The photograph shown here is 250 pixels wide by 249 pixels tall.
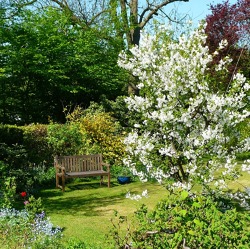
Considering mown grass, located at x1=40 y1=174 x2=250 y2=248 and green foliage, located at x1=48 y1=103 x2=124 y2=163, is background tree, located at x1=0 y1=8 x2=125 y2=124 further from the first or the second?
mown grass, located at x1=40 y1=174 x2=250 y2=248

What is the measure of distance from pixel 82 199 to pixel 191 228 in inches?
301

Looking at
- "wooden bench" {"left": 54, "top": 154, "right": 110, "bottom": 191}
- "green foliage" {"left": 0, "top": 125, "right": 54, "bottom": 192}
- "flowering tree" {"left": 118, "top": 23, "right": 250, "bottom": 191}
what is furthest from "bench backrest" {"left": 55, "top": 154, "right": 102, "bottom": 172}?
"flowering tree" {"left": 118, "top": 23, "right": 250, "bottom": 191}

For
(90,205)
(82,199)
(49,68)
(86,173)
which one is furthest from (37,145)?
(49,68)

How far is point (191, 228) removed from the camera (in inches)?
129

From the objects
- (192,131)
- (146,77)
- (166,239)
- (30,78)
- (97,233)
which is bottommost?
(97,233)

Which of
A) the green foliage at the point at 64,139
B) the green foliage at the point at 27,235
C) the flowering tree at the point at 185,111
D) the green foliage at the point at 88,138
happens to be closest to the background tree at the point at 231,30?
the green foliage at the point at 88,138

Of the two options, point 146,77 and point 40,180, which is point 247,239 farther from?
point 40,180

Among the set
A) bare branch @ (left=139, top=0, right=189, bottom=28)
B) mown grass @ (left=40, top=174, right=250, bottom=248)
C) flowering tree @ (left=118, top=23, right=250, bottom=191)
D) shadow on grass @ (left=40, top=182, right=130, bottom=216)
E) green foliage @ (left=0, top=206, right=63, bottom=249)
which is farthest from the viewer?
bare branch @ (left=139, top=0, right=189, bottom=28)

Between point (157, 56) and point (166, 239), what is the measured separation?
412 cm

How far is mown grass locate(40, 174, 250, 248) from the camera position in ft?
25.5

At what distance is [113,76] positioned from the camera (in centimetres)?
2078

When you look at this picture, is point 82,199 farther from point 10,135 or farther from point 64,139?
point 64,139

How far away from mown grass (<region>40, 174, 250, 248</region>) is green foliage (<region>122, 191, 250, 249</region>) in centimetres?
295

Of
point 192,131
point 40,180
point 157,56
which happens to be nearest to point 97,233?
point 192,131
